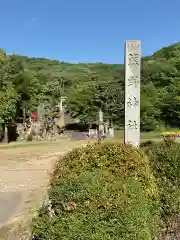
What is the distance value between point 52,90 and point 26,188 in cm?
2508

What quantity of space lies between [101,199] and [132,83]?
4880 millimetres

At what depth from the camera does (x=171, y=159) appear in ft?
18.9

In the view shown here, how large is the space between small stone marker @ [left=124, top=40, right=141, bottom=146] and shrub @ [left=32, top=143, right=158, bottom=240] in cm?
320

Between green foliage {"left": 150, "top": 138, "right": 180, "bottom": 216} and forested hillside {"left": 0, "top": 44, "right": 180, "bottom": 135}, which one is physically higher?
forested hillside {"left": 0, "top": 44, "right": 180, "bottom": 135}

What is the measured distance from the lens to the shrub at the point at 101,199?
3.28m

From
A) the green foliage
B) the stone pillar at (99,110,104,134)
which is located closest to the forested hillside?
the stone pillar at (99,110,104,134)

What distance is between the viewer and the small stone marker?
319 inches

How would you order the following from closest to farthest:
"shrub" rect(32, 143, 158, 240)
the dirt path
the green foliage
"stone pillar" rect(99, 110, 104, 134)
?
"shrub" rect(32, 143, 158, 240)
the green foliage
the dirt path
"stone pillar" rect(99, 110, 104, 134)

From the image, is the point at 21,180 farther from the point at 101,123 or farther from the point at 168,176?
the point at 101,123

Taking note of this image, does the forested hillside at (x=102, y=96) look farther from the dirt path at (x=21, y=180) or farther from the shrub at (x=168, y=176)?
the shrub at (x=168, y=176)

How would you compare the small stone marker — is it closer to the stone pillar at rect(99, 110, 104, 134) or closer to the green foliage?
the green foliage

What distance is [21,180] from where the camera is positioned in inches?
Result: 464

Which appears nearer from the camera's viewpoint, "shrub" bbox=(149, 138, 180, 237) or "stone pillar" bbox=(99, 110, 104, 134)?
"shrub" bbox=(149, 138, 180, 237)

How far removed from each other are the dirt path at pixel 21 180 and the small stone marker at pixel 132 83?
221 cm
